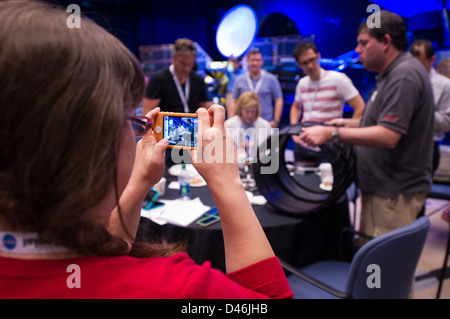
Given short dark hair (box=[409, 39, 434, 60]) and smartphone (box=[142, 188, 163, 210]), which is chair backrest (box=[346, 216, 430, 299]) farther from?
short dark hair (box=[409, 39, 434, 60])

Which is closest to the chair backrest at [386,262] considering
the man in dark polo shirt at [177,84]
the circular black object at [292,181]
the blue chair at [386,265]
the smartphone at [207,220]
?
the blue chair at [386,265]

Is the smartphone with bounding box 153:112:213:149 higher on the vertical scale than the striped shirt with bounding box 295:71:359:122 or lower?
lower

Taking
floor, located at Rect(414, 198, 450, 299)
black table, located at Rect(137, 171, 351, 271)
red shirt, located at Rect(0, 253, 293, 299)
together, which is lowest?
floor, located at Rect(414, 198, 450, 299)

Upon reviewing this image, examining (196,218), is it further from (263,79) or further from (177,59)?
(263,79)

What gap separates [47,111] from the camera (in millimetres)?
373

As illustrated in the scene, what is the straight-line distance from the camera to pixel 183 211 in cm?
170

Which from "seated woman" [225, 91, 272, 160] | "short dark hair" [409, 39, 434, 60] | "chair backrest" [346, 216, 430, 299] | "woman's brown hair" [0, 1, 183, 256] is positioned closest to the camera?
"woman's brown hair" [0, 1, 183, 256]

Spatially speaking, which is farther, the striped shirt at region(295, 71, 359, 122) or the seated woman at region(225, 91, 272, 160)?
the striped shirt at region(295, 71, 359, 122)

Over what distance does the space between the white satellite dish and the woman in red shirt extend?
4.27 m

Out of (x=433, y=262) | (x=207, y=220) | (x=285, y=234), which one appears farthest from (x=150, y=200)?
(x=433, y=262)

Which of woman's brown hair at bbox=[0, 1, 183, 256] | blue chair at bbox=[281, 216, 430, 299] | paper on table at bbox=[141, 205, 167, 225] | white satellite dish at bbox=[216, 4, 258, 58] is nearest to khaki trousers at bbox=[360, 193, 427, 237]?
blue chair at bbox=[281, 216, 430, 299]

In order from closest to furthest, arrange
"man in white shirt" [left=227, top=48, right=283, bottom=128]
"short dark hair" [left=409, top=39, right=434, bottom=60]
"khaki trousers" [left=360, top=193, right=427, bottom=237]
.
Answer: "khaki trousers" [left=360, top=193, right=427, bottom=237] < "short dark hair" [left=409, top=39, right=434, bottom=60] < "man in white shirt" [left=227, top=48, right=283, bottom=128]

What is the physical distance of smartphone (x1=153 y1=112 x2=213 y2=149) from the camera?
2.24ft

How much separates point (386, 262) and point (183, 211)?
102cm
